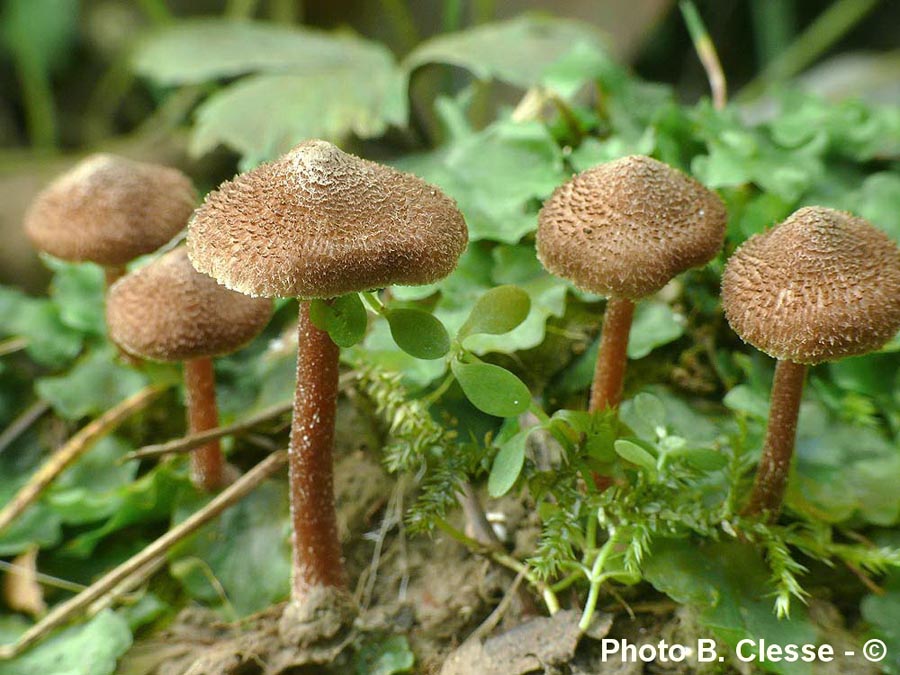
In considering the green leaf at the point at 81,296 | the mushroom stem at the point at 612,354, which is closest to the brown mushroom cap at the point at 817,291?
the mushroom stem at the point at 612,354

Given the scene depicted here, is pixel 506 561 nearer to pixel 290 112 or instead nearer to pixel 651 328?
pixel 651 328

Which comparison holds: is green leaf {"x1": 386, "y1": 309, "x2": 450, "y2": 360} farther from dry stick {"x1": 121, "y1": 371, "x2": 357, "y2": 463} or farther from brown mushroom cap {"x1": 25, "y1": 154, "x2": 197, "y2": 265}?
brown mushroom cap {"x1": 25, "y1": 154, "x2": 197, "y2": 265}

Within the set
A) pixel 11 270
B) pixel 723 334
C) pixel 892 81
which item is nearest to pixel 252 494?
pixel 723 334

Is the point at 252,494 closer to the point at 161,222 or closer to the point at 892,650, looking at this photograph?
the point at 161,222

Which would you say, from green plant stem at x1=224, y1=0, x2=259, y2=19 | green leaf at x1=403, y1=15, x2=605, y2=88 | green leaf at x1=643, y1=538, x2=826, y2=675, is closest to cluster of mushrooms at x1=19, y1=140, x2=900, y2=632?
green leaf at x1=643, y1=538, x2=826, y2=675

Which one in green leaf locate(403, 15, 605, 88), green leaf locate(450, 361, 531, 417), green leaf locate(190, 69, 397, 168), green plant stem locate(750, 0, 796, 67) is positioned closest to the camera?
green leaf locate(450, 361, 531, 417)

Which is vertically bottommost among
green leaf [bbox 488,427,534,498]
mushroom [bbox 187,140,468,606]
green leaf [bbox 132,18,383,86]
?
green leaf [bbox 488,427,534,498]

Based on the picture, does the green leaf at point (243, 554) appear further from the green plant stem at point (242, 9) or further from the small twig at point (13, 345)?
the green plant stem at point (242, 9)

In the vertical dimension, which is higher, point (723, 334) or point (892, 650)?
point (723, 334)
